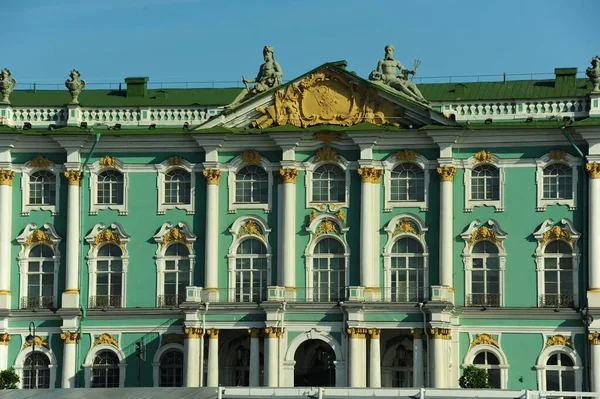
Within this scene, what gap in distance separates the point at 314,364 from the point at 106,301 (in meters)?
9.19

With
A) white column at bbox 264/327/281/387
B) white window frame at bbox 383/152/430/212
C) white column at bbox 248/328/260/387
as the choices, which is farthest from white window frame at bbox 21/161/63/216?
white window frame at bbox 383/152/430/212

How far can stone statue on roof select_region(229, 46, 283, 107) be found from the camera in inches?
3179

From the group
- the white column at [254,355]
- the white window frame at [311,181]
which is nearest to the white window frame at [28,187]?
the white column at [254,355]

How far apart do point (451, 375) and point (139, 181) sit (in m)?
15.7

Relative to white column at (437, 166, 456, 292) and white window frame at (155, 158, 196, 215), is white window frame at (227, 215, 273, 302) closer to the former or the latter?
white window frame at (155, 158, 196, 215)

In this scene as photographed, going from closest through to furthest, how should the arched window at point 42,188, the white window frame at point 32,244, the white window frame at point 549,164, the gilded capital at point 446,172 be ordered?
the white window frame at point 549,164 → the gilded capital at point 446,172 → the white window frame at point 32,244 → the arched window at point 42,188

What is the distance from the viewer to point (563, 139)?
77812mm

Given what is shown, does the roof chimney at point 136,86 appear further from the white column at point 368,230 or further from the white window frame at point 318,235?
the white column at point 368,230

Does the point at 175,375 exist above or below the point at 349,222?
below

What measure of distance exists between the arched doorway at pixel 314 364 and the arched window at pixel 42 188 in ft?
41.0

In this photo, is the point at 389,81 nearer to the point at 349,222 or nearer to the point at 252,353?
the point at 349,222

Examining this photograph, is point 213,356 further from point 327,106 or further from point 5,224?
point 327,106

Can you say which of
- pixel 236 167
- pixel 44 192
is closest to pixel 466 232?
pixel 236 167

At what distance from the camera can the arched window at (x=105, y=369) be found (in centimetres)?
7931
